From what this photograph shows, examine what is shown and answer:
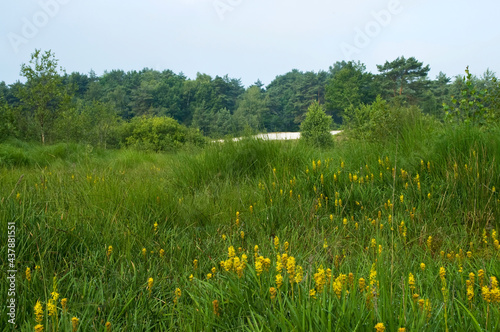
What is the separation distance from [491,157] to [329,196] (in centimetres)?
152

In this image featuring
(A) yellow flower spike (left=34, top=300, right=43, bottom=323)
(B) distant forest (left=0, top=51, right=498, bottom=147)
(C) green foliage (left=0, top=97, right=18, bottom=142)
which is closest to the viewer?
(A) yellow flower spike (left=34, top=300, right=43, bottom=323)

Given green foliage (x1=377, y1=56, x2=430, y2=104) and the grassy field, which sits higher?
green foliage (x1=377, y1=56, x2=430, y2=104)

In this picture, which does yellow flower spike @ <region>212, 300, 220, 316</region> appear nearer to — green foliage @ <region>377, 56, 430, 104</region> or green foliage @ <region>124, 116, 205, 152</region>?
green foliage @ <region>124, 116, 205, 152</region>

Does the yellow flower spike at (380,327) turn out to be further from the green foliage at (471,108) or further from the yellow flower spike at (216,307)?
the green foliage at (471,108)

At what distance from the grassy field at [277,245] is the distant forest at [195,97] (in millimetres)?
12264

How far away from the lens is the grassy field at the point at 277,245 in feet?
4.62

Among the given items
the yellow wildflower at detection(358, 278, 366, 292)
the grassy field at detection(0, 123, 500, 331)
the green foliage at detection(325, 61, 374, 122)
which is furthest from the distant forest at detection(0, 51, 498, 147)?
the yellow wildflower at detection(358, 278, 366, 292)

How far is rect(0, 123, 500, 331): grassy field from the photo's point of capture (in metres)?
1.41

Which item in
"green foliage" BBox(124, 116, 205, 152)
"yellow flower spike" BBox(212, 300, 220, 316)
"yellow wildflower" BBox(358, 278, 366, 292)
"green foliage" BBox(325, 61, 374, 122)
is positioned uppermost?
"green foliage" BBox(325, 61, 374, 122)

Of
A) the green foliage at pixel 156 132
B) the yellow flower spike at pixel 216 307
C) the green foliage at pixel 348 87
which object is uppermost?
the green foliage at pixel 348 87

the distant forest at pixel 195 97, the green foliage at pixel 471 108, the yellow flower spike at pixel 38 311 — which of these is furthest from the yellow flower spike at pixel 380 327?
the distant forest at pixel 195 97

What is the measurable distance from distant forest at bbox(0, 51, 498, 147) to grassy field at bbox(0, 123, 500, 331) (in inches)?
483

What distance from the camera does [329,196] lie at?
3645mm

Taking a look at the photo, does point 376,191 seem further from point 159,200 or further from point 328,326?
point 328,326
